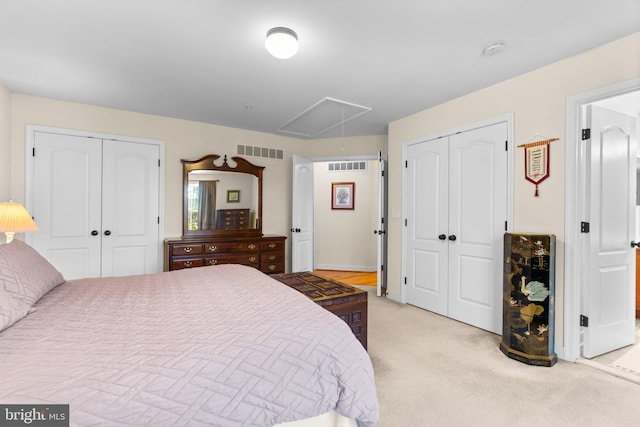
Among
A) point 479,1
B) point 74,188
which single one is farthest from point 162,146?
point 479,1

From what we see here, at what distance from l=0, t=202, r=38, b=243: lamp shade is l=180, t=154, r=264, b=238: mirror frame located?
63.4 inches

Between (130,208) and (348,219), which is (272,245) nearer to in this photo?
(130,208)

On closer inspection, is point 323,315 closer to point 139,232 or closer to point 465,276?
point 465,276

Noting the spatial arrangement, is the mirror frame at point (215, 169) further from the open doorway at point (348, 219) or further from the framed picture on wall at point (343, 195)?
the framed picture on wall at point (343, 195)

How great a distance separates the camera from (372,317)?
11.1 ft

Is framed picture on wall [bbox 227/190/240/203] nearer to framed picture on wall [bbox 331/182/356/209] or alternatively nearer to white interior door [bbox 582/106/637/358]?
framed picture on wall [bbox 331/182/356/209]

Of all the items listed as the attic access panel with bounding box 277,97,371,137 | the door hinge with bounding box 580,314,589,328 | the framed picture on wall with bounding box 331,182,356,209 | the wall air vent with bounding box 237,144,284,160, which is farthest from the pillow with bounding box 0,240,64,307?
the framed picture on wall with bounding box 331,182,356,209

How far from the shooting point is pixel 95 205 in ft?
11.6

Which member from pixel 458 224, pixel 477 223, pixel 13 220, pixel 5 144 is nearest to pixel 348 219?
pixel 458 224

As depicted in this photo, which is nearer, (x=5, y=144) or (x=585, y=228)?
(x=585, y=228)

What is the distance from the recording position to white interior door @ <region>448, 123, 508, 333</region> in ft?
9.59

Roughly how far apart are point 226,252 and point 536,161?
356 centimetres

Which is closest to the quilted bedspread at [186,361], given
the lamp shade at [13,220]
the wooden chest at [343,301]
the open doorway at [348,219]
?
the wooden chest at [343,301]

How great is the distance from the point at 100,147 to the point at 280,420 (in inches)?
151
